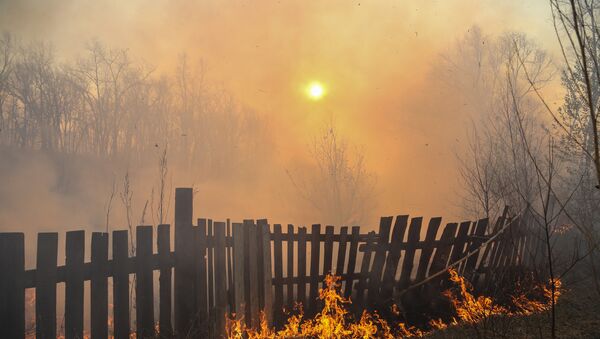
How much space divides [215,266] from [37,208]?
18.9 metres

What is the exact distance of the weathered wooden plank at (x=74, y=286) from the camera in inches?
139

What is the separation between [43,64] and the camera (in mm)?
26875

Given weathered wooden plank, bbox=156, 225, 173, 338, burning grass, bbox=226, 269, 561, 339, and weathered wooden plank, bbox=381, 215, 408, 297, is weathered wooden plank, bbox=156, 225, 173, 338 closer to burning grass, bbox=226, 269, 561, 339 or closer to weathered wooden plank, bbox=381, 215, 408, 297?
burning grass, bbox=226, 269, 561, 339

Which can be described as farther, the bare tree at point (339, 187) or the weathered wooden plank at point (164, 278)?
the bare tree at point (339, 187)

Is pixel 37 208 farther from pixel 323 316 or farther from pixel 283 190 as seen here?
pixel 323 316

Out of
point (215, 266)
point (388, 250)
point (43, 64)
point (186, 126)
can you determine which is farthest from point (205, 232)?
point (186, 126)

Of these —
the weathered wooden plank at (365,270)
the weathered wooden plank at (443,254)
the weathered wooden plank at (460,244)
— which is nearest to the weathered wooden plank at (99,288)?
the weathered wooden plank at (365,270)

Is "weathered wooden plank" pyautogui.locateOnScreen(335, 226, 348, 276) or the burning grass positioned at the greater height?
"weathered wooden plank" pyautogui.locateOnScreen(335, 226, 348, 276)

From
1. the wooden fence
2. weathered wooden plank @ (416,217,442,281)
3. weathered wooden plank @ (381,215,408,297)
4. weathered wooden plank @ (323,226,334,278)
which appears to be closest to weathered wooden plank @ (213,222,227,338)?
the wooden fence

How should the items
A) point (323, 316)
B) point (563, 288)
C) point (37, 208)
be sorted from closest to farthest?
point (323, 316) < point (563, 288) < point (37, 208)

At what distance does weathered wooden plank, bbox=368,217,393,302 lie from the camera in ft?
17.1

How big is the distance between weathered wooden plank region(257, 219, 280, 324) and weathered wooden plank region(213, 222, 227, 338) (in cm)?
45

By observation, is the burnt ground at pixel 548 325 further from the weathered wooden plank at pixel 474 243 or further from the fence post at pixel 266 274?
the fence post at pixel 266 274

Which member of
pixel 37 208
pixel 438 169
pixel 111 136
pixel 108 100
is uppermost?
pixel 108 100
